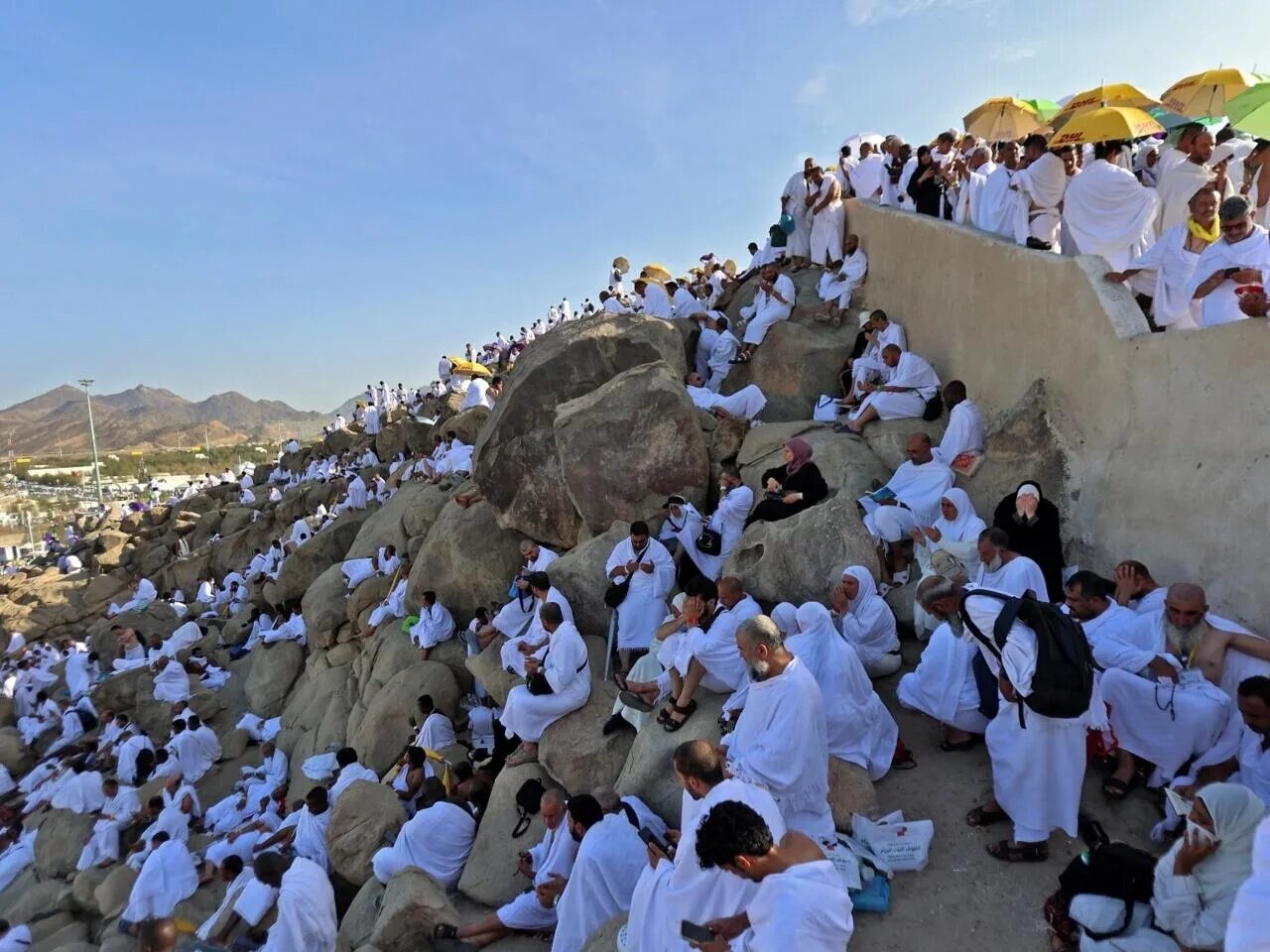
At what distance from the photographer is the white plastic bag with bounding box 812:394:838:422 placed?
9.64 m

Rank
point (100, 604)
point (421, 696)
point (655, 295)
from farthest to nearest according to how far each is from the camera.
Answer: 1. point (100, 604)
2. point (655, 295)
3. point (421, 696)

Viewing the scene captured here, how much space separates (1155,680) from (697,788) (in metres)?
2.84

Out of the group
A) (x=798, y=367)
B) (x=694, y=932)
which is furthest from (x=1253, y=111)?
(x=694, y=932)

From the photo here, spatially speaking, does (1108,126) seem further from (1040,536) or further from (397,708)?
(397,708)

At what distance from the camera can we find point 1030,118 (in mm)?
10266

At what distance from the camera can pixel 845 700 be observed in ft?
15.9

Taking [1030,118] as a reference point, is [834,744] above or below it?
below

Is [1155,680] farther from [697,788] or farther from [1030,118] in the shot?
[1030,118]

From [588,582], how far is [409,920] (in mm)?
3490

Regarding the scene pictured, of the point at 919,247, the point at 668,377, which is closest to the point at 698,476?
the point at 668,377

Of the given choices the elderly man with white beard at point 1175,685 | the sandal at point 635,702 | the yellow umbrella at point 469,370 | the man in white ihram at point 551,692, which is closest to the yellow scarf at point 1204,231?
the elderly man with white beard at point 1175,685

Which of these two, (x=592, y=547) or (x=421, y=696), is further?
(x=421, y=696)

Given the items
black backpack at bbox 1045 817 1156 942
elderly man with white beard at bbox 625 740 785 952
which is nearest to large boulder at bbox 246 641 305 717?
elderly man with white beard at bbox 625 740 785 952

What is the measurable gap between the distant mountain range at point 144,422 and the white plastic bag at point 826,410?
10536 centimetres
